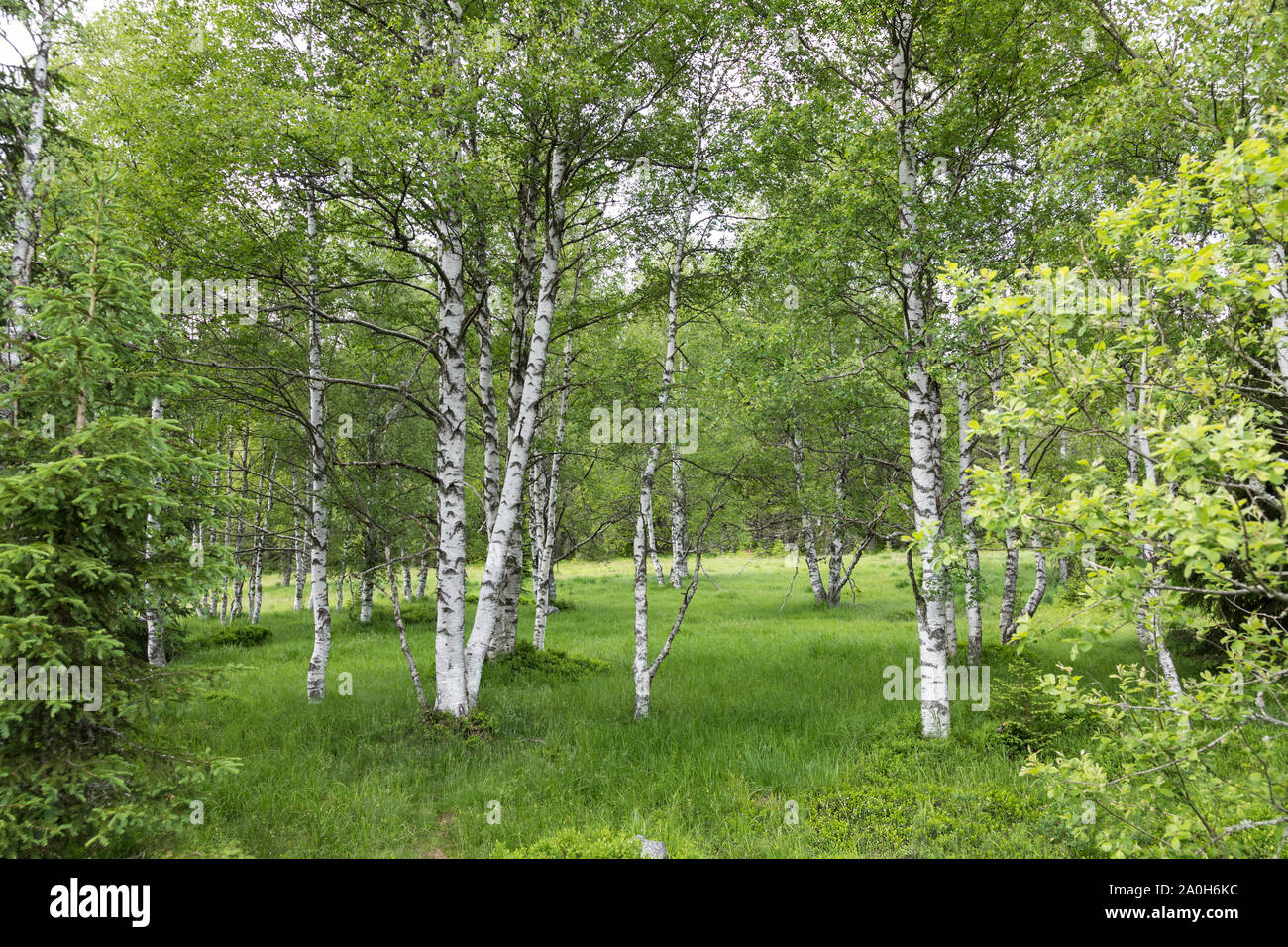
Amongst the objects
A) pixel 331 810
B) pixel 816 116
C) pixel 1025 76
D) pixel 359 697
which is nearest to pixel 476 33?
pixel 816 116

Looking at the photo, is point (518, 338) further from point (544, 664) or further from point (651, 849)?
point (651, 849)

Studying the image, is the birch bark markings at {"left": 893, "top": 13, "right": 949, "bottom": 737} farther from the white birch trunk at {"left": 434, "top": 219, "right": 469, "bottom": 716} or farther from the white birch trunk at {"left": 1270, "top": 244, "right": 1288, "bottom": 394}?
the white birch trunk at {"left": 434, "top": 219, "right": 469, "bottom": 716}

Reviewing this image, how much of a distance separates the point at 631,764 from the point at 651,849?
2220 mm

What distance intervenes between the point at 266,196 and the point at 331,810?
329 inches

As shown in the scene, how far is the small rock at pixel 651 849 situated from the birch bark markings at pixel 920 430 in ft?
14.6

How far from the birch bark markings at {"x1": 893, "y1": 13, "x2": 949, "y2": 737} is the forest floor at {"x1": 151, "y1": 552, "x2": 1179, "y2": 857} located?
25.8 inches

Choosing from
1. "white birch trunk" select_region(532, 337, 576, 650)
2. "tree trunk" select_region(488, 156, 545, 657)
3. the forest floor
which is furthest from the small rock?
"white birch trunk" select_region(532, 337, 576, 650)

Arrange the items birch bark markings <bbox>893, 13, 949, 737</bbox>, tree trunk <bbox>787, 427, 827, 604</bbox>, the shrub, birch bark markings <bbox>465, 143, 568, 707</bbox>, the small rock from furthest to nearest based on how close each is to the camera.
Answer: tree trunk <bbox>787, 427, 827, 604</bbox> → the shrub → birch bark markings <bbox>465, 143, 568, 707</bbox> → birch bark markings <bbox>893, 13, 949, 737</bbox> → the small rock

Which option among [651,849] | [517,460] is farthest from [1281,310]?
[517,460]

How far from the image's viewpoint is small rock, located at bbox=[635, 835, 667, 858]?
196 inches

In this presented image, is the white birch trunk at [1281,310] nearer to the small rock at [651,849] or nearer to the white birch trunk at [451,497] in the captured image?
the small rock at [651,849]

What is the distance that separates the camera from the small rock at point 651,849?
497cm
